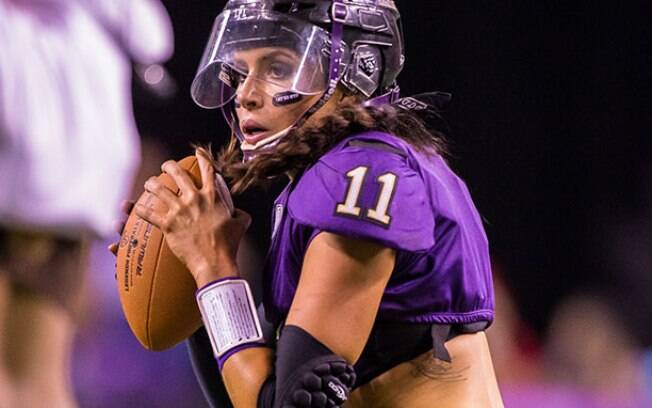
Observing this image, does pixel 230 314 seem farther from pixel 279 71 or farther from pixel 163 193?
pixel 279 71

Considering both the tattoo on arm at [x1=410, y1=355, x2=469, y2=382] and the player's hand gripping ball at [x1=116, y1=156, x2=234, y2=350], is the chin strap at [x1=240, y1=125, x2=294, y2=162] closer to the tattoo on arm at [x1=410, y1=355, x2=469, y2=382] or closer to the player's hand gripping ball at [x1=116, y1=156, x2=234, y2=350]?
the player's hand gripping ball at [x1=116, y1=156, x2=234, y2=350]

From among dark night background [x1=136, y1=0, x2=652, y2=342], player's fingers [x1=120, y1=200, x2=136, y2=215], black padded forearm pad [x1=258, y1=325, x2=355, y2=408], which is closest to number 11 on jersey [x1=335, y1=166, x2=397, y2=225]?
black padded forearm pad [x1=258, y1=325, x2=355, y2=408]

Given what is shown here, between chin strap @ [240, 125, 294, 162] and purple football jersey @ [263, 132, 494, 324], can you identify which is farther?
chin strap @ [240, 125, 294, 162]

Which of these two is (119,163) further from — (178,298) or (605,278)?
(605,278)

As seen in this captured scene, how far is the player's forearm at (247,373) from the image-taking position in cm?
153

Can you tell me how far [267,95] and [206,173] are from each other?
0.15 metres

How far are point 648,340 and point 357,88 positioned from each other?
164 centimetres

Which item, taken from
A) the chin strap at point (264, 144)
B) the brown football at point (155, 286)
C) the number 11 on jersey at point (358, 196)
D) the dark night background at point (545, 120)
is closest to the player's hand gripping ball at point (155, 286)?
the brown football at point (155, 286)

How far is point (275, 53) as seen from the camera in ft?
5.78

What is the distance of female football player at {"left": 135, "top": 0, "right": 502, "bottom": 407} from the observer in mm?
1493

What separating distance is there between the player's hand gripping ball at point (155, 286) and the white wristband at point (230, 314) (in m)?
0.27

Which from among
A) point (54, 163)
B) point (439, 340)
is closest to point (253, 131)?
point (439, 340)

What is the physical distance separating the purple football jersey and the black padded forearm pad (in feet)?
0.41

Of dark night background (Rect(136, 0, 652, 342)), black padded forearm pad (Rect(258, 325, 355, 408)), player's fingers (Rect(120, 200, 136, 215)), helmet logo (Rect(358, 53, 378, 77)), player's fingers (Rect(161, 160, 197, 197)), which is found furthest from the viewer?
dark night background (Rect(136, 0, 652, 342))
